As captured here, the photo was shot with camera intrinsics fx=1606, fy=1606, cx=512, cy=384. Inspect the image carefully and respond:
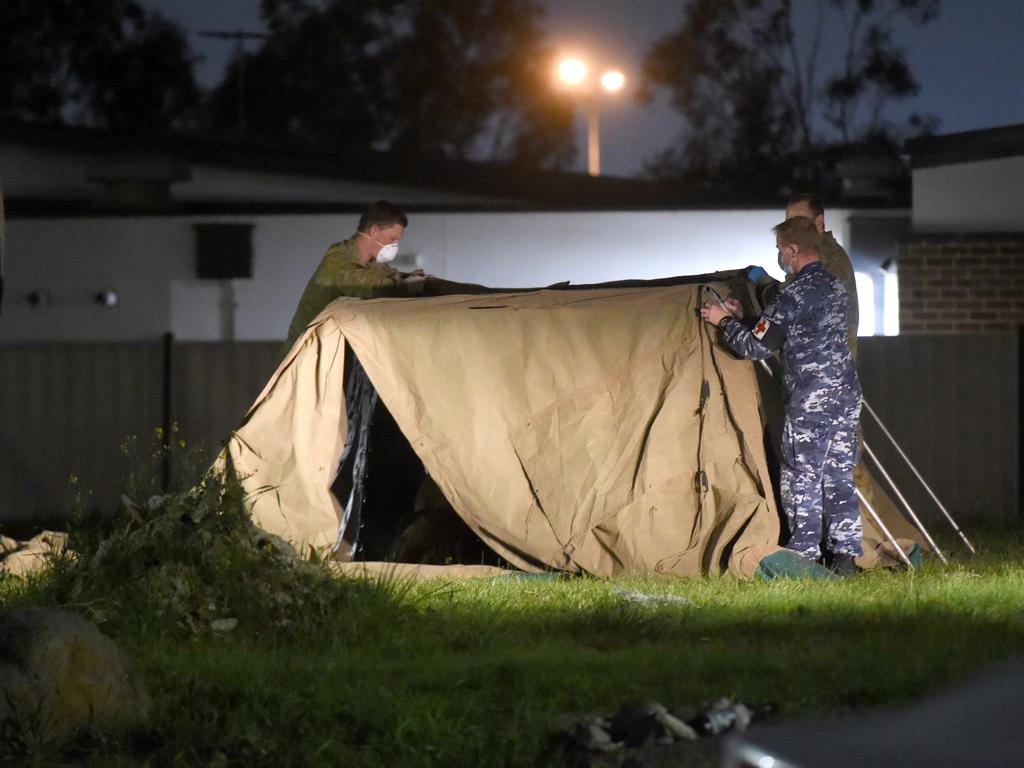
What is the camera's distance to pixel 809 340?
8.66 metres

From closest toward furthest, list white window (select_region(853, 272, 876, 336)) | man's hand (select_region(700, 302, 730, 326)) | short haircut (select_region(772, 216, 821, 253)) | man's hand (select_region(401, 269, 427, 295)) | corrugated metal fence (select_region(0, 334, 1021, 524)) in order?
short haircut (select_region(772, 216, 821, 253)) < man's hand (select_region(700, 302, 730, 326)) < man's hand (select_region(401, 269, 427, 295)) < corrugated metal fence (select_region(0, 334, 1021, 524)) < white window (select_region(853, 272, 876, 336))

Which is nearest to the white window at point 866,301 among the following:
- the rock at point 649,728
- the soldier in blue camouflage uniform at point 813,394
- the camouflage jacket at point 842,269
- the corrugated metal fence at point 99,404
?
the corrugated metal fence at point 99,404

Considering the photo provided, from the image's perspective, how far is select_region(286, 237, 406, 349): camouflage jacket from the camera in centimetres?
981

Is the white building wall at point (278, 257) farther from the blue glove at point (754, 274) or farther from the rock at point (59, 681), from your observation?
the rock at point (59, 681)

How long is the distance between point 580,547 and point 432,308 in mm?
1582

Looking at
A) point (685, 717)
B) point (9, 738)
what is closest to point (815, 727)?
point (685, 717)

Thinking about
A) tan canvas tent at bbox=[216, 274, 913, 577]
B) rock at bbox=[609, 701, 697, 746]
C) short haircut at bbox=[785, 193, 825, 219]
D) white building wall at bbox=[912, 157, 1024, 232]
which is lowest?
rock at bbox=[609, 701, 697, 746]

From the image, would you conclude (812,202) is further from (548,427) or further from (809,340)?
(548,427)

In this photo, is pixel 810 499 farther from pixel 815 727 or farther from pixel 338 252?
pixel 815 727

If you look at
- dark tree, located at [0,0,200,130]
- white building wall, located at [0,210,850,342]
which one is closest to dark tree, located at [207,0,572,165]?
dark tree, located at [0,0,200,130]

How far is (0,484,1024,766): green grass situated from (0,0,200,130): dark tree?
133ft

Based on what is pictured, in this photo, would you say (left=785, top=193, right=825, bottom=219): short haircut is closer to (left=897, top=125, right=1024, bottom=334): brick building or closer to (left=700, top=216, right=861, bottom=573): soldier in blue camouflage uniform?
(left=700, top=216, right=861, bottom=573): soldier in blue camouflage uniform

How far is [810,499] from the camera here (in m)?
8.63

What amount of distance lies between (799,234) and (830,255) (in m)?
0.59
